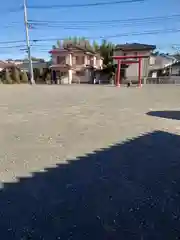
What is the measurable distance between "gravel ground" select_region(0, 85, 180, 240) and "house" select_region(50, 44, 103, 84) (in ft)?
107

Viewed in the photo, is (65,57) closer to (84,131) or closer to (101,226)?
(84,131)

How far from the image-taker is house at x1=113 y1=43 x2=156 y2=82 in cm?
3909

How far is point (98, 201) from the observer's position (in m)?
2.88

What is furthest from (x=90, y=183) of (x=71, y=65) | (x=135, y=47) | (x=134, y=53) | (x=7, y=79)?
(x=135, y=47)

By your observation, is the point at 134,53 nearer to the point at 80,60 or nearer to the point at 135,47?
the point at 135,47

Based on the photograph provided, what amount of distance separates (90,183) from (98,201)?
0.47 m

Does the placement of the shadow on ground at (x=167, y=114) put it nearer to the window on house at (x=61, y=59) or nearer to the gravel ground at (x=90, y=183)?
the gravel ground at (x=90, y=183)

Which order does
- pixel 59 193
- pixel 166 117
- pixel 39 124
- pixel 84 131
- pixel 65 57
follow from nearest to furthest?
pixel 59 193, pixel 84 131, pixel 39 124, pixel 166 117, pixel 65 57

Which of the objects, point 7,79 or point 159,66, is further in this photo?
point 159,66

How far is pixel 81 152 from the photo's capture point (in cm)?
460

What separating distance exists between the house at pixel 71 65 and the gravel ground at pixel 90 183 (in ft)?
107

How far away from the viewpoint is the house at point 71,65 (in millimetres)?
38094

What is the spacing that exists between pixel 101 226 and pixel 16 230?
831 mm

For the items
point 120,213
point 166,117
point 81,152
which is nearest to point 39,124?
point 81,152
